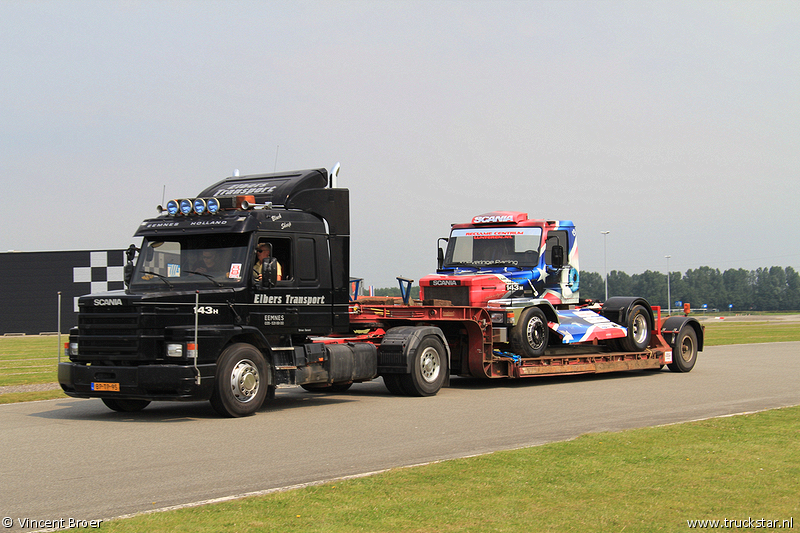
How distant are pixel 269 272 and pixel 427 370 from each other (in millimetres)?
3844

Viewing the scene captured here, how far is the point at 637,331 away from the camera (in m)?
18.7

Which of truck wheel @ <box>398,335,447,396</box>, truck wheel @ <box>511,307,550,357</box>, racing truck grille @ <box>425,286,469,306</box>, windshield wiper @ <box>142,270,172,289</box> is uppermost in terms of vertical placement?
windshield wiper @ <box>142,270,172,289</box>

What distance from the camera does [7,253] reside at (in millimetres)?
51406

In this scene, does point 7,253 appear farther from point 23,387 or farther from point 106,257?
point 23,387

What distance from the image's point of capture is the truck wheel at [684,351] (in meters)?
19.2

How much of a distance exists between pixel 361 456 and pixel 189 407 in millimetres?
5372

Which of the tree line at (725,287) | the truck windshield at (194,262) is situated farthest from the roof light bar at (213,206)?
the tree line at (725,287)

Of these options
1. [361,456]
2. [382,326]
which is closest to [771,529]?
[361,456]

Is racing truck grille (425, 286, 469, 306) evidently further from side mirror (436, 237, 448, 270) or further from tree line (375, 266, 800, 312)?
tree line (375, 266, 800, 312)

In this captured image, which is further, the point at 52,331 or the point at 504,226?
the point at 52,331

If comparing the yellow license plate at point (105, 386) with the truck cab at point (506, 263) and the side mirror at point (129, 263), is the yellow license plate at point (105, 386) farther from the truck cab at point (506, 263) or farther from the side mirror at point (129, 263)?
the truck cab at point (506, 263)

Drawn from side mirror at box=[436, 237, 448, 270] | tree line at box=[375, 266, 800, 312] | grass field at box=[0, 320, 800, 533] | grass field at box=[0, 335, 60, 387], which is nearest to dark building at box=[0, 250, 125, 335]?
grass field at box=[0, 335, 60, 387]

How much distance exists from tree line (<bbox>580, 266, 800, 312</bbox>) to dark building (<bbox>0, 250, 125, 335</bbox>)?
10874cm

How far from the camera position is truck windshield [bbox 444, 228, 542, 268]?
17.0 meters
